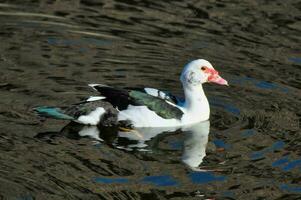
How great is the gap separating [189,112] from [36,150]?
2.63 metres

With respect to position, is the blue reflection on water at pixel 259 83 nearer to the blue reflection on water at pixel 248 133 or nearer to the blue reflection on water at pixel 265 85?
the blue reflection on water at pixel 265 85

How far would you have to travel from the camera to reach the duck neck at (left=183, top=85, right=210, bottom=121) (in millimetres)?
12438

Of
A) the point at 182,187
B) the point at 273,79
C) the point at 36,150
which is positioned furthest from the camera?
the point at 273,79

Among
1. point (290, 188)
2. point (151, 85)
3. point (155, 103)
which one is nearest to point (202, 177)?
point (290, 188)

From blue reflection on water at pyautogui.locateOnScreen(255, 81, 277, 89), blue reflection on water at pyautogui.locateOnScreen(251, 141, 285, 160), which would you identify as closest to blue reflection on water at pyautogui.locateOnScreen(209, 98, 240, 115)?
blue reflection on water at pyautogui.locateOnScreen(255, 81, 277, 89)

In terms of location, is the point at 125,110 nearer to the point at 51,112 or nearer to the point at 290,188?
the point at 51,112

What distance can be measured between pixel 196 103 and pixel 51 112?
Answer: 213cm

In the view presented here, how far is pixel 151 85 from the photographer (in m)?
13.7

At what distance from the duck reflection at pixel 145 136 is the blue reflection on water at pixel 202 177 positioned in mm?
498

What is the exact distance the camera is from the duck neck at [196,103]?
12438 mm

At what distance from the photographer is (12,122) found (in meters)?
11.6

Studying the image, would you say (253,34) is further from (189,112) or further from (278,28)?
(189,112)

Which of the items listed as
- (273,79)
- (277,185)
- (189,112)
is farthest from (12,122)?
(273,79)

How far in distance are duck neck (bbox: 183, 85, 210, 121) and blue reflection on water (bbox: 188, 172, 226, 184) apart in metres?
2.05
